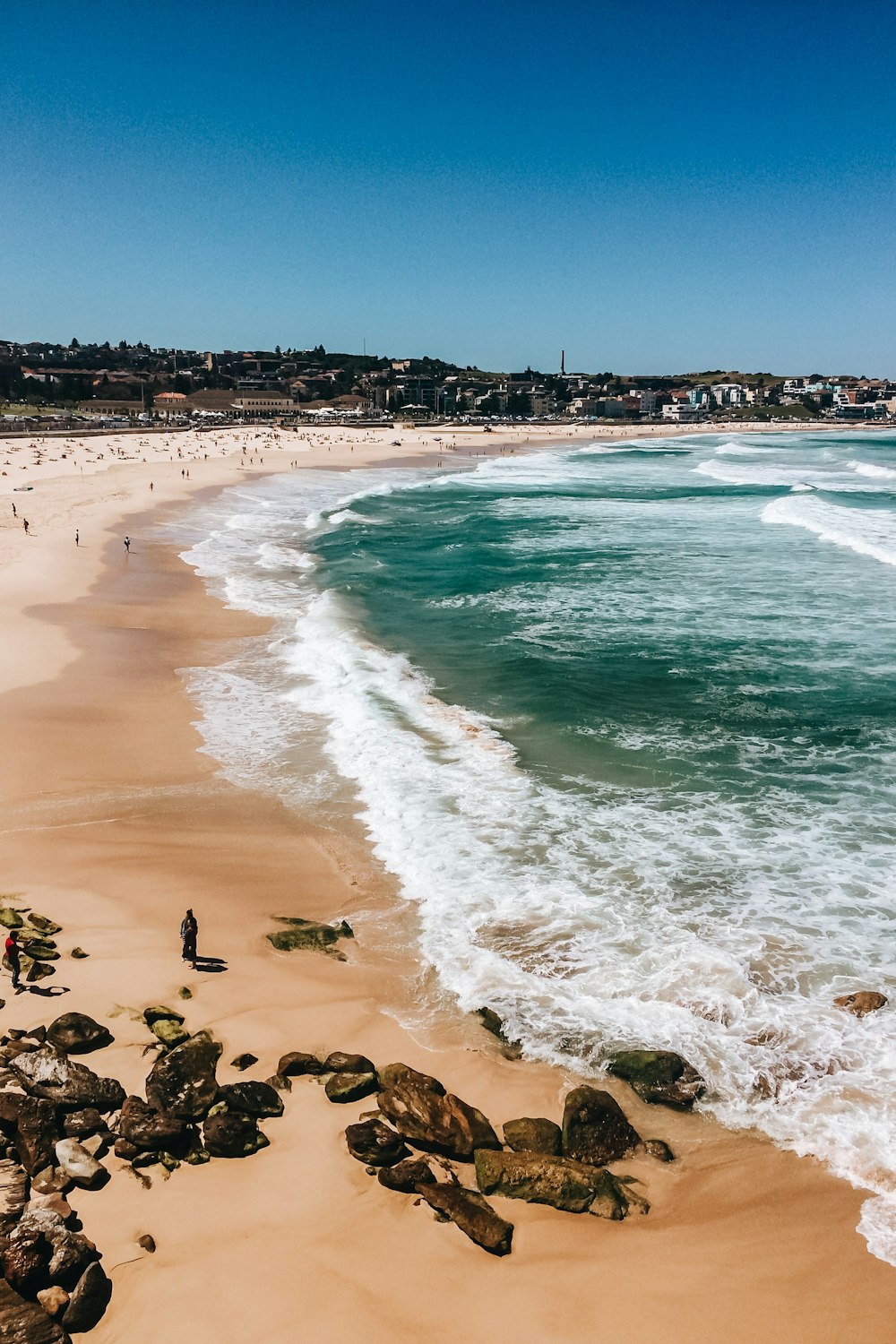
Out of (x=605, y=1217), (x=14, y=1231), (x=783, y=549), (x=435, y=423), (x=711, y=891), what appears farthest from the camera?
(x=435, y=423)

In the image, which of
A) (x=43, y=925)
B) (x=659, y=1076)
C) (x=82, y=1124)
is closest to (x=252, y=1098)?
(x=82, y=1124)

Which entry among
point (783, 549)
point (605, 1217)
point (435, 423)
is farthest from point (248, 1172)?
point (435, 423)

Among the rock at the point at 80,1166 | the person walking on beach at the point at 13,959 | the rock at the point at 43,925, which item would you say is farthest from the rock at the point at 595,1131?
the rock at the point at 43,925

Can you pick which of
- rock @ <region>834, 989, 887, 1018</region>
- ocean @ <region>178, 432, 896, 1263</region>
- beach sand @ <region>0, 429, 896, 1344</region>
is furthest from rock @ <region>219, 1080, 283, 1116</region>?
rock @ <region>834, 989, 887, 1018</region>

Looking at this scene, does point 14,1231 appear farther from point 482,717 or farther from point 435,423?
point 435,423

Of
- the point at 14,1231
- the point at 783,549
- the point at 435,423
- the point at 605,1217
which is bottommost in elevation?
the point at 605,1217

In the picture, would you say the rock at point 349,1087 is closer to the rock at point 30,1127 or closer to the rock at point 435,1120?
the rock at point 435,1120

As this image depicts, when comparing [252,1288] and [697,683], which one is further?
[697,683]

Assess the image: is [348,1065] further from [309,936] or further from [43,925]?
[43,925]
